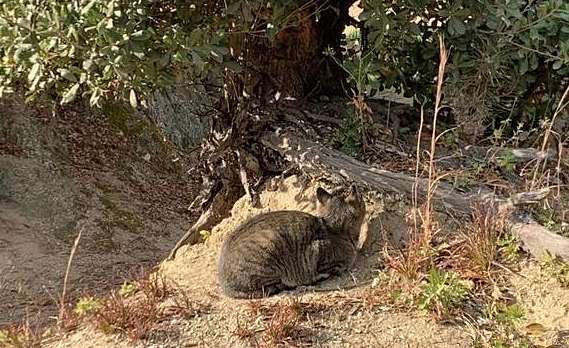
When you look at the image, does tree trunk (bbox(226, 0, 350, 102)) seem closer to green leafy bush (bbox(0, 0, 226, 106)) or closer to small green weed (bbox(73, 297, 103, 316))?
green leafy bush (bbox(0, 0, 226, 106))

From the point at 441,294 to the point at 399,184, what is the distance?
931 millimetres

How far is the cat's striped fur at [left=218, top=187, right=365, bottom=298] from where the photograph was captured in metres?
4.36

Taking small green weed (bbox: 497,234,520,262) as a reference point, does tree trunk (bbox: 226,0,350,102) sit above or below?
above

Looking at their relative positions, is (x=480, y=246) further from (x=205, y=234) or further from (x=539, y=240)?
(x=205, y=234)

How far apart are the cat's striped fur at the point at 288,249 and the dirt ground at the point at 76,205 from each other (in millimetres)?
1487

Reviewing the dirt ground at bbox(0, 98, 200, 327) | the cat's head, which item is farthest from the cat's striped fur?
the dirt ground at bbox(0, 98, 200, 327)

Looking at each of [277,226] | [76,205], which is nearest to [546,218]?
[277,226]

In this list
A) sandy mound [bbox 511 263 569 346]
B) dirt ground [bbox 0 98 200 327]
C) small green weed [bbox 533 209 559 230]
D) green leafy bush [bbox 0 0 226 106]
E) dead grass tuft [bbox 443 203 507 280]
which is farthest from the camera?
dirt ground [bbox 0 98 200 327]

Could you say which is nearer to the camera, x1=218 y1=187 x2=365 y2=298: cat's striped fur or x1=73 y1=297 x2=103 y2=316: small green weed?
x1=73 y1=297 x2=103 y2=316: small green weed

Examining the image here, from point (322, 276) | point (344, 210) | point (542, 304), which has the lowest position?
point (542, 304)

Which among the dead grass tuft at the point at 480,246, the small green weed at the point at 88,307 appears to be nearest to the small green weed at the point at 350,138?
the dead grass tuft at the point at 480,246

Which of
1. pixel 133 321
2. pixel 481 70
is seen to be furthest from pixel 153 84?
pixel 481 70

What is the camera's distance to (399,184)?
15.3 ft

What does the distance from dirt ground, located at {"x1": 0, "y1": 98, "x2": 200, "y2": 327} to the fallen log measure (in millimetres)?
1765
